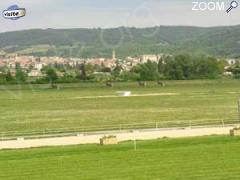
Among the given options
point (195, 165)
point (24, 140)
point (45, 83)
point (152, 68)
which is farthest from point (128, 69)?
point (195, 165)

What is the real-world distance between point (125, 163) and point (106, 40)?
77248 millimetres

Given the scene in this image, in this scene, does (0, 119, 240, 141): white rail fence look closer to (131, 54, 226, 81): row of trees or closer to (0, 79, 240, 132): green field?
(0, 79, 240, 132): green field

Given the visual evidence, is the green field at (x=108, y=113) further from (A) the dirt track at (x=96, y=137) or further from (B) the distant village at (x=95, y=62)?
(A) the dirt track at (x=96, y=137)

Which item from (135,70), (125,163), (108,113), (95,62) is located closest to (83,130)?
(125,163)

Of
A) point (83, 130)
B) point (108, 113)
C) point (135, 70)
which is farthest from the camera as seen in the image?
point (135, 70)

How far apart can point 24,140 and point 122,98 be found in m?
62.8

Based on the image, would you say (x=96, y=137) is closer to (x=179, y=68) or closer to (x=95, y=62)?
(x=95, y=62)

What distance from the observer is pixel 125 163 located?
20.2 meters

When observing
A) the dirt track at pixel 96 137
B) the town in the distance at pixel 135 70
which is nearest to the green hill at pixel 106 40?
the town in the distance at pixel 135 70

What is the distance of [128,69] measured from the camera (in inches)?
5881

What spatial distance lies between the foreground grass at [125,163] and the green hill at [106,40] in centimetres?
1255

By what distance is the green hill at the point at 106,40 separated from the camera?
78.9m

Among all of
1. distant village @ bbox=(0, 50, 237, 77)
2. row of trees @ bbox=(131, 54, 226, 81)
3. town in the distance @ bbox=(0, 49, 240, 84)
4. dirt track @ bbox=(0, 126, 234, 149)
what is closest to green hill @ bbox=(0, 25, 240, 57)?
distant village @ bbox=(0, 50, 237, 77)

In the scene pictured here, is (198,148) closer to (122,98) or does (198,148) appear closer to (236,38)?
(122,98)
